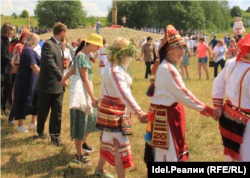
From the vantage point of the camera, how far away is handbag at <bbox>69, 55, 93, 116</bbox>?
3.78m

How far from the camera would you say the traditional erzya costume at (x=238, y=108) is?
2.61 m

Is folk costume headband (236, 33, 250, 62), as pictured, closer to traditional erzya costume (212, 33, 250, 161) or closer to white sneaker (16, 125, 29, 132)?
traditional erzya costume (212, 33, 250, 161)

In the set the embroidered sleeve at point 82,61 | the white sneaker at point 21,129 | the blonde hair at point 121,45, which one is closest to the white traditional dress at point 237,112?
the blonde hair at point 121,45

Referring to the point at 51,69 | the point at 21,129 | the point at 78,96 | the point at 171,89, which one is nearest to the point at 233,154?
the point at 171,89

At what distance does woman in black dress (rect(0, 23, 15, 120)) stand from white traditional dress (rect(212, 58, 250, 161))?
5268 mm

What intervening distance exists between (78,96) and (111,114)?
2.71 feet

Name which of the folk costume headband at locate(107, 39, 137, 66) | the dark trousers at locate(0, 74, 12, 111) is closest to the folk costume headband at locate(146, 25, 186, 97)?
the folk costume headband at locate(107, 39, 137, 66)

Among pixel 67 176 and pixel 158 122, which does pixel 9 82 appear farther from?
pixel 158 122

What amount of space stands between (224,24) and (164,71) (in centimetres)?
10476

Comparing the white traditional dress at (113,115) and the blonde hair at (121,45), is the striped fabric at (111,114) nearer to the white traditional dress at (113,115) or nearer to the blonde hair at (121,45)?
the white traditional dress at (113,115)

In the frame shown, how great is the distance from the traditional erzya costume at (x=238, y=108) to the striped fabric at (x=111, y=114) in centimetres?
128

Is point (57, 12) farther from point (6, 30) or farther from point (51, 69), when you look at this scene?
point (51, 69)

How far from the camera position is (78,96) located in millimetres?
3799

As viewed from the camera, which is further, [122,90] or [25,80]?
[25,80]
